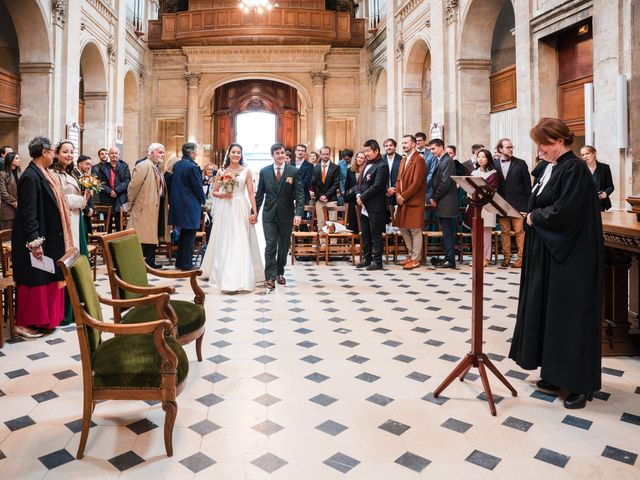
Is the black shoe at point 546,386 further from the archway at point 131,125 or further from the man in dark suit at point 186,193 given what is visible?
the archway at point 131,125

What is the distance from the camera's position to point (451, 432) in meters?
2.96

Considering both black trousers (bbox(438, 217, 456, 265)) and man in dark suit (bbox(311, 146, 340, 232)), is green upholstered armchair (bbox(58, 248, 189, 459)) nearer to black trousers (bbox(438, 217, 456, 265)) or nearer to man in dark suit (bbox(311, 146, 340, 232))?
black trousers (bbox(438, 217, 456, 265))

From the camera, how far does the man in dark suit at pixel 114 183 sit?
9.48m

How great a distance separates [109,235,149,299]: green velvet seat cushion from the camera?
3490 mm

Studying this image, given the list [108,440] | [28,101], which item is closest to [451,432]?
[108,440]

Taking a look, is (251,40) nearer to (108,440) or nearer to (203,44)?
(203,44)

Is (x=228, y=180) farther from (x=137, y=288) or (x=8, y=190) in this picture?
(x=8, y=190)

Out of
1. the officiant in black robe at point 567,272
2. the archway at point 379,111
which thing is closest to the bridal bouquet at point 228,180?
the officiant in black robe at point 567,272

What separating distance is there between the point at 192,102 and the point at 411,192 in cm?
1348

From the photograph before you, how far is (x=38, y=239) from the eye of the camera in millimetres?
4344

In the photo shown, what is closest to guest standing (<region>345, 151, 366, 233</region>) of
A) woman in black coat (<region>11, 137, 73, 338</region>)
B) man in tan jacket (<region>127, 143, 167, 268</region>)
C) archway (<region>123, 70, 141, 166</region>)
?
man in tan jacket (<region>127, 143, 167, 268</region>)

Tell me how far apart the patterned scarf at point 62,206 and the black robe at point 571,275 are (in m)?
3.85

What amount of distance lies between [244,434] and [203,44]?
1790 centimetres

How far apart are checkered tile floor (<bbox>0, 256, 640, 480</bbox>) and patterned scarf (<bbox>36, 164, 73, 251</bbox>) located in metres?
0.91
